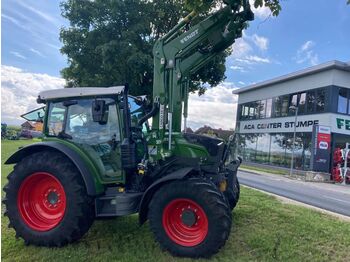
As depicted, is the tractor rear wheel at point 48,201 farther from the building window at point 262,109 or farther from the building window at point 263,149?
the building window at point 262,109

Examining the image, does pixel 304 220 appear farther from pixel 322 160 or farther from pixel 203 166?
pixel 322 160

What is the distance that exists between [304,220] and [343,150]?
1945 centimetres

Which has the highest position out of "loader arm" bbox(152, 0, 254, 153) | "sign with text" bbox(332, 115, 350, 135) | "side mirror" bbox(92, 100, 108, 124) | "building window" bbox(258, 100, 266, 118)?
"building window" bbox(258, 100, 266, 118)

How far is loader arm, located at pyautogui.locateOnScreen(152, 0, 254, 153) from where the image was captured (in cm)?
575

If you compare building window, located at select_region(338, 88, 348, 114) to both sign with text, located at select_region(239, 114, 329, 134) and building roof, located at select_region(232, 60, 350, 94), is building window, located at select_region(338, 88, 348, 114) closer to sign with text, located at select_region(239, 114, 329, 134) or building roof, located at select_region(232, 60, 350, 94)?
sign with text, located at select_region(239, 114, 329, 134)

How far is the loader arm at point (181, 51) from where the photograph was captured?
575 centimetres

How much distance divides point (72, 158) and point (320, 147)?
2328 cm

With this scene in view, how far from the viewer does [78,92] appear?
5.55 meters

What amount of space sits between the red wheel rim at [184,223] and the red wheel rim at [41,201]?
1.59 m

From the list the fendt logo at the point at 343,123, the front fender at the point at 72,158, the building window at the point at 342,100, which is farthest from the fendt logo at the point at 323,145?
the front fender at the point at 72,158

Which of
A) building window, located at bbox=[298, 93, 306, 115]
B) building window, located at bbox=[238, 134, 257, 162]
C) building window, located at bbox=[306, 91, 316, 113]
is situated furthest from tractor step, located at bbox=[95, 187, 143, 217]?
building window, located at bbox=[238, 134, 257, 162]

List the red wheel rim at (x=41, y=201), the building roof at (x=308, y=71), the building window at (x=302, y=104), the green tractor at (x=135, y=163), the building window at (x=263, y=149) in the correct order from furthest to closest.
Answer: the building window at (x=263, y=149), the building window at (x=302, y=104), the building roof at (x=308, y=71), the red wheel rim at (x=41, y=201), the green tractor at (x=135, y=163)

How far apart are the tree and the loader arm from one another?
10.8 m

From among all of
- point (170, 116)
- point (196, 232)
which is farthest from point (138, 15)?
point (196, 232)
